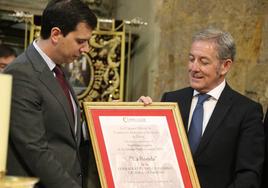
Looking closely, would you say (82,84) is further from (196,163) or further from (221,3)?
(196,163)

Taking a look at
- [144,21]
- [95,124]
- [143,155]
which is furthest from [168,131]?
[144,21]

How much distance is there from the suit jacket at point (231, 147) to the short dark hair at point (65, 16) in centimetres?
81

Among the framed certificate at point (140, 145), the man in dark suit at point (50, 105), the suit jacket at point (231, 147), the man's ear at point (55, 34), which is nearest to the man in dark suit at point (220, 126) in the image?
the suit jacket at point (231, 147)

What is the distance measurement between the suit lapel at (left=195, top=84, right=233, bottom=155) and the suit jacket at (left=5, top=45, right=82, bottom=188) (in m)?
0.68

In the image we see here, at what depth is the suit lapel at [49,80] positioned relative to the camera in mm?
2154

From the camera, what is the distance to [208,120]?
272 cm

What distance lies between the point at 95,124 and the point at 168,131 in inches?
13.3

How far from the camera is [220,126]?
268cm

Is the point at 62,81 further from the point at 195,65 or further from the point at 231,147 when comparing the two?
the point at 231,147

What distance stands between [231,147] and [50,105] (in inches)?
37.1

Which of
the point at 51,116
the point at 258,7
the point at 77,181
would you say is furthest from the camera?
the point at 258,7

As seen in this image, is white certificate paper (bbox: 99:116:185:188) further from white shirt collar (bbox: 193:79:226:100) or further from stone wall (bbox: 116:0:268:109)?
stone wall (bbox: 116:0:268:109)

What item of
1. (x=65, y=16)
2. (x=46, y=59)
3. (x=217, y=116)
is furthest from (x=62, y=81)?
(x=217, y=116)

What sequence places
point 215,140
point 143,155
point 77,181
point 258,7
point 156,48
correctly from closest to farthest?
point 77,181
point 143,155
point 215,140
point 258,7
point 156,48
